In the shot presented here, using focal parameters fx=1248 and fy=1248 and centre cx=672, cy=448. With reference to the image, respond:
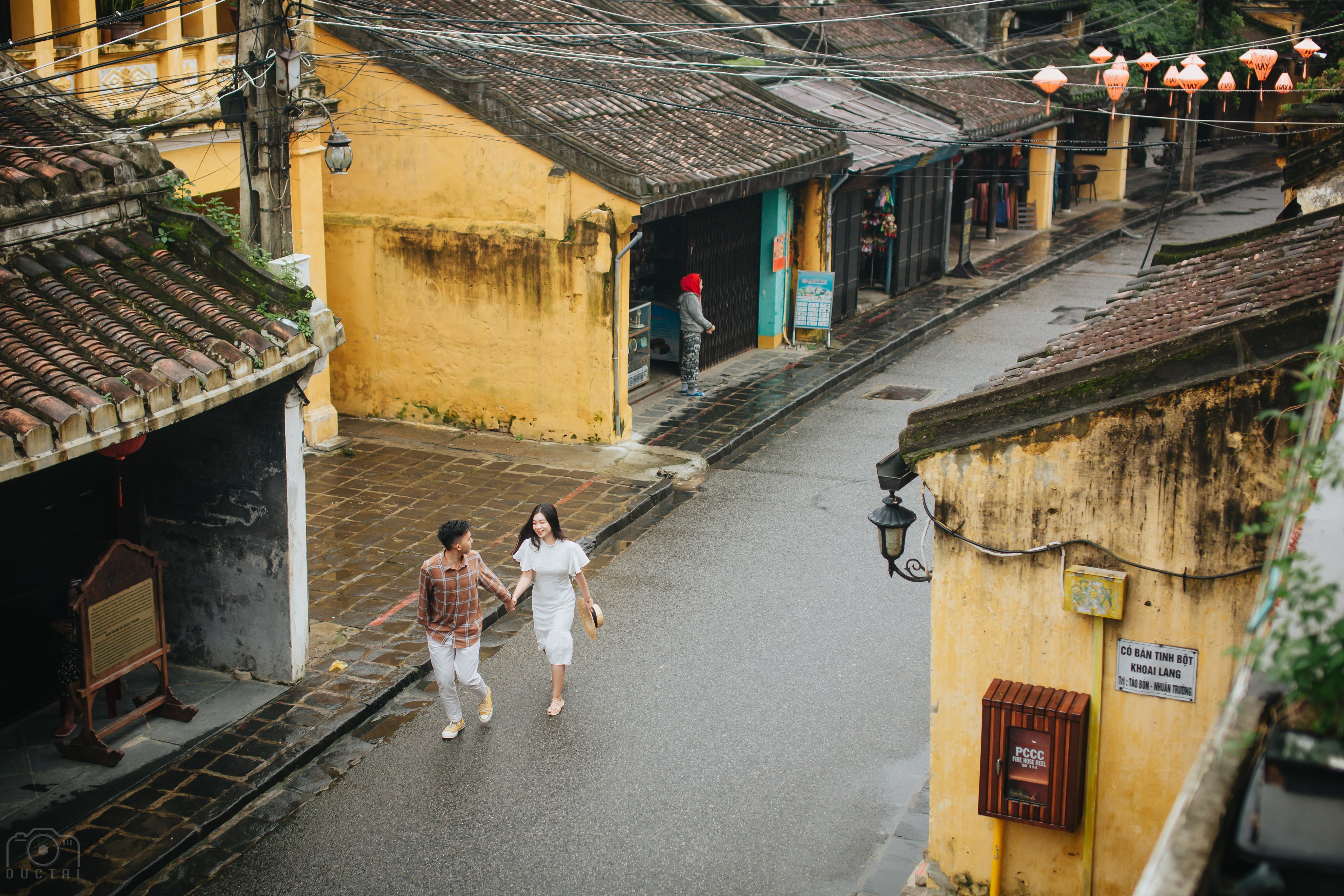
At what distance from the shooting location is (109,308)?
8164 mm

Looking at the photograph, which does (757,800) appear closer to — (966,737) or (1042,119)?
(966,737)

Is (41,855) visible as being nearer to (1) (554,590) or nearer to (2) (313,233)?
(1) (554,590)

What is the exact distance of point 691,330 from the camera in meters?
17.5

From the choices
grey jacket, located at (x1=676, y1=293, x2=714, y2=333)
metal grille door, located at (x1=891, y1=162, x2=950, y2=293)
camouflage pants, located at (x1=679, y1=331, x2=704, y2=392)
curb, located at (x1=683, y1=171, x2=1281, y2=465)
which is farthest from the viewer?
metal grille door, located at (x1=891, y1=162, x2=950, y2=293)

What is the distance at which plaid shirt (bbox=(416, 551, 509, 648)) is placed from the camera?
875 cm

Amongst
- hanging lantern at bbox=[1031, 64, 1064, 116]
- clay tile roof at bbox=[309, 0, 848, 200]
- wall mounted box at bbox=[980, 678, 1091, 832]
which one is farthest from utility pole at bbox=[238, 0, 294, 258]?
hanging lantern at bbox=[1031, 64, 1064, 116]

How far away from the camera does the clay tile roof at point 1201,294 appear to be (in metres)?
6.84

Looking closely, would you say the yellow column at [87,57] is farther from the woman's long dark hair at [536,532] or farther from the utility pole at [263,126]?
the woman's long dark hair at [536,532]

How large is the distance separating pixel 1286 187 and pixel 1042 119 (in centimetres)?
1419

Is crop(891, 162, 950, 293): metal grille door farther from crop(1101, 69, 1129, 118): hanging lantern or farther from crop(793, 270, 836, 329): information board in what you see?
crop(1101, 69, 1129, 118): hanging lantern

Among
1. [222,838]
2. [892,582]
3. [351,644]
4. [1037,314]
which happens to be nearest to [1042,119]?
[1037,314]

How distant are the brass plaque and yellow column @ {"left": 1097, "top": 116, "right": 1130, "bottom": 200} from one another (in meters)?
30.9

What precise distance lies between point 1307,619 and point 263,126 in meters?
9.49

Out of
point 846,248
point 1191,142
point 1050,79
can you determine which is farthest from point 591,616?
point 1191,142
